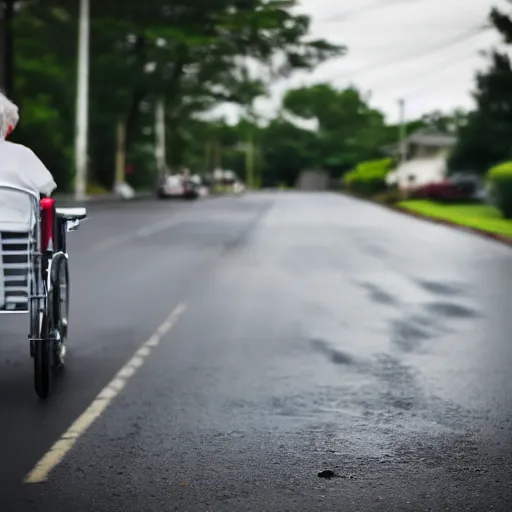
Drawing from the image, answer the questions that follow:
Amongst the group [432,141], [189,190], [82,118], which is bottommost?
[189,190]

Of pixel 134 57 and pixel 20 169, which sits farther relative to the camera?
pixel 134 57

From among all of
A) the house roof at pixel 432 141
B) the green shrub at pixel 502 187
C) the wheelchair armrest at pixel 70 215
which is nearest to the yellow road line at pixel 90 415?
the wheelchair armrest at pixel 70 215

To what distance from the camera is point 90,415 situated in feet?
23.2

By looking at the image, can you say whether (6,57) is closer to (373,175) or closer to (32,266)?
(373,175)

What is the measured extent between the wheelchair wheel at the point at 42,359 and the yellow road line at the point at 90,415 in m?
0.35

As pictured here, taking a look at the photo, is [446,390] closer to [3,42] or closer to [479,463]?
[479,463]

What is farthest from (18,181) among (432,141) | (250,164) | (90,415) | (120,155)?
(250,164)

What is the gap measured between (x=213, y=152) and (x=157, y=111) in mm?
61965

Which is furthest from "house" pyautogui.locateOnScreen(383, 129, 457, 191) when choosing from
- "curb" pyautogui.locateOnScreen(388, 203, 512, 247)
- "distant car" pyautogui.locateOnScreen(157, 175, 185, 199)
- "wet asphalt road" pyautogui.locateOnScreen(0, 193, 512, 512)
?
"wet asphalt road" pyautogui.locateOnScreen(0, 193, 512, 512)

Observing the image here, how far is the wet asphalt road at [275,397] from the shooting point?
545 cm

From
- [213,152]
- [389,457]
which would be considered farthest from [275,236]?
[213,152]

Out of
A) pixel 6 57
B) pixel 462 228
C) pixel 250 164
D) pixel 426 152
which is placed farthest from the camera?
pixel 250 164

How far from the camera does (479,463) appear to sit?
5949 mm

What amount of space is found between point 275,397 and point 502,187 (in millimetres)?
27563
